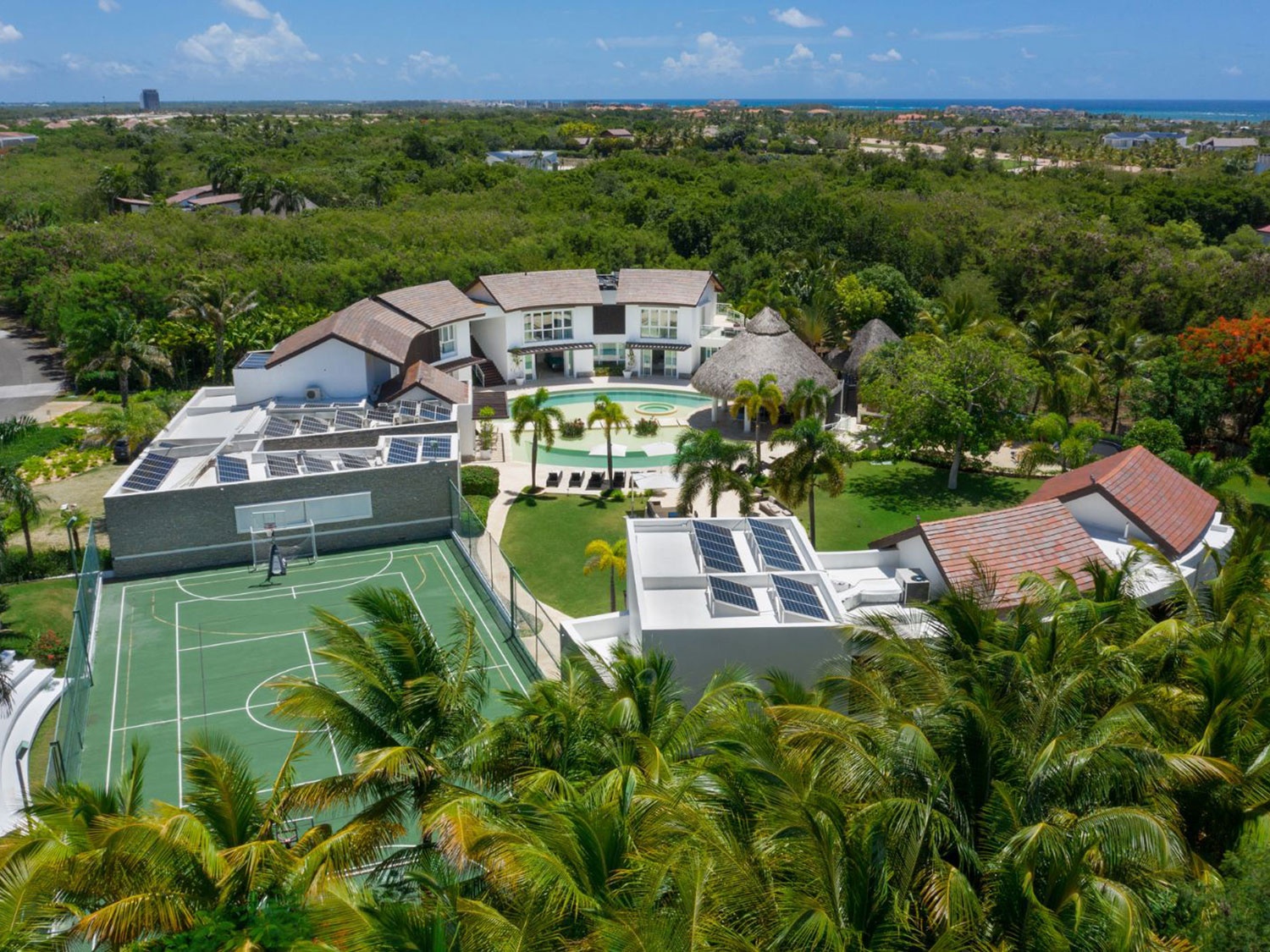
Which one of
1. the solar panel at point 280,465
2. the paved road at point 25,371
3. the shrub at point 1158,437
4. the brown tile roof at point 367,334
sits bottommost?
the paved road at point 25,371

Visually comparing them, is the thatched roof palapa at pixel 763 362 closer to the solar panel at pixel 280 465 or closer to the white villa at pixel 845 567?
the white villa at pixel 845 567

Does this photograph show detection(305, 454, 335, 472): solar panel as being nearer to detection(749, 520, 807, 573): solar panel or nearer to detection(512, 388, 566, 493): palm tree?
detection(512, 388, 566, 493): palm tree

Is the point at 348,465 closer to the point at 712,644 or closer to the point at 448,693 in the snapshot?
the point at 712,644

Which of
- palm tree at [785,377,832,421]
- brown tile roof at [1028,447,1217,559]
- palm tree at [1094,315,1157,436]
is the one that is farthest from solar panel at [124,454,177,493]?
palm tree at [1094,315,1157,436]

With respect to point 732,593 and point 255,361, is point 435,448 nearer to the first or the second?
point 255,361

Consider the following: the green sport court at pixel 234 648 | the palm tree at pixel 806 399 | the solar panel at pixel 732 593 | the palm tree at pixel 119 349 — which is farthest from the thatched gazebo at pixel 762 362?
the palm tree at pixel 119 349

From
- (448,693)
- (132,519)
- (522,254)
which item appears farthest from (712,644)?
(522,254)
